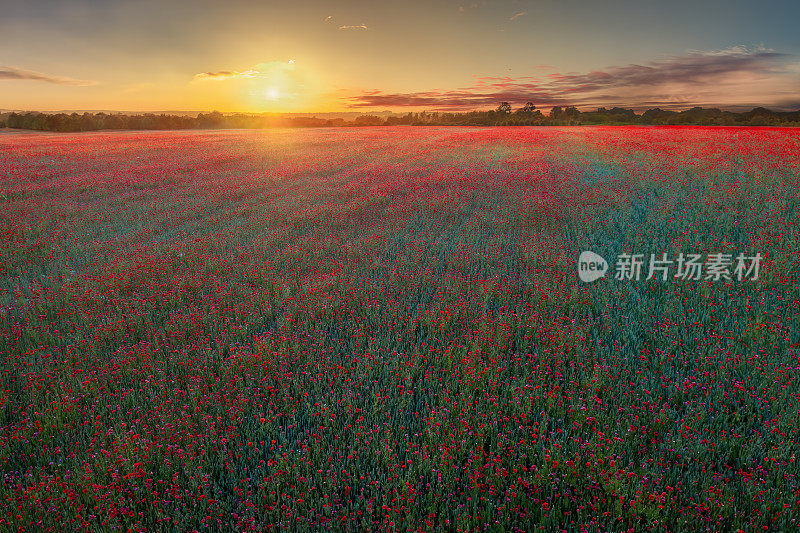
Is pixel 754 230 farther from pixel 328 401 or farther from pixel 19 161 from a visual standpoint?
pixel 19 161

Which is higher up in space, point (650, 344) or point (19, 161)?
point (19, 161)

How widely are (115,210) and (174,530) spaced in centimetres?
1277

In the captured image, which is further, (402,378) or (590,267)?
(590,267)

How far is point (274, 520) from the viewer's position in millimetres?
3105

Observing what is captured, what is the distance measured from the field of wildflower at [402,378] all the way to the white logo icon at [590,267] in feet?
0.50

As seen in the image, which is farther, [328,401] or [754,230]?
[754,230]

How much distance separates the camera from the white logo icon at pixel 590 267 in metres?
7.13

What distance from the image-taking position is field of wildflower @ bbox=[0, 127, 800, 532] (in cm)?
309

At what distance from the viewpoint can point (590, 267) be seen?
24.6 ft

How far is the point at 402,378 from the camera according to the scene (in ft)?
14.6

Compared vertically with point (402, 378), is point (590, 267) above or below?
above

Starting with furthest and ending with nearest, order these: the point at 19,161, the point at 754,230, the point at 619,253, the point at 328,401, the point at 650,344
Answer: the point at 19,161 → the point at 754,230 → the point at 619,253 → the point at 650,344 → the point at 328,401

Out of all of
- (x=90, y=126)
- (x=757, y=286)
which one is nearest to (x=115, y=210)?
(x=757, y=286)

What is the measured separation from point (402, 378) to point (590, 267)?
4.73m
